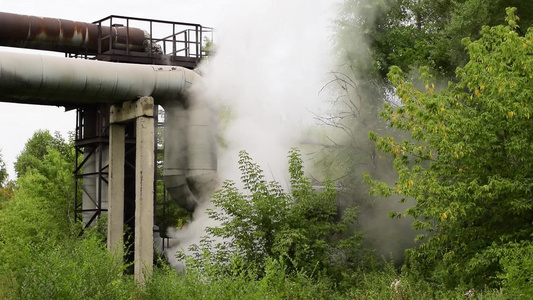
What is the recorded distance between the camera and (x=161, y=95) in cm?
2284

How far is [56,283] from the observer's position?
12430mm

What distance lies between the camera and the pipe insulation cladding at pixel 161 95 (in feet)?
67.8

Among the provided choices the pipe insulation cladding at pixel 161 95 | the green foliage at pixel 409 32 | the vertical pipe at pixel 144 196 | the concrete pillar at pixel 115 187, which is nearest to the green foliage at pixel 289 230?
the vertical pipe at pixel 144 196

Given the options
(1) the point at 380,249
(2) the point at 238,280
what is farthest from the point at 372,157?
(2) the point at 238,280

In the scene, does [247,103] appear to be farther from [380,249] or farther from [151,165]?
[380,249]

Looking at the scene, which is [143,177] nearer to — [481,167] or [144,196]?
[144,196]

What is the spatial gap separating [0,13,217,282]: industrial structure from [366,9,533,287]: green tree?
6.83 metres

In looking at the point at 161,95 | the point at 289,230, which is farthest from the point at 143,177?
the point at 289,230

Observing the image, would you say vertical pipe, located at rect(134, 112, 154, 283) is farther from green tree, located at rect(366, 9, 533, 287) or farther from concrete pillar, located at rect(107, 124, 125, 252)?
green tree, located at rect(366, 9, 533, 287)

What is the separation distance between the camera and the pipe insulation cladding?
2066 centimetres

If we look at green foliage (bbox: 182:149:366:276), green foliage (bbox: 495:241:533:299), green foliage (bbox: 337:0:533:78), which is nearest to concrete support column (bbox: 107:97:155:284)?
green foliage (bbox: 182:149:366:276)

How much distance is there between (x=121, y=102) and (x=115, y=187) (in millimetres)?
2514

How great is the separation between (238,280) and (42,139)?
56.3 metres

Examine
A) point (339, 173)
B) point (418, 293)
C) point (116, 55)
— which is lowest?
point (418, 293)
